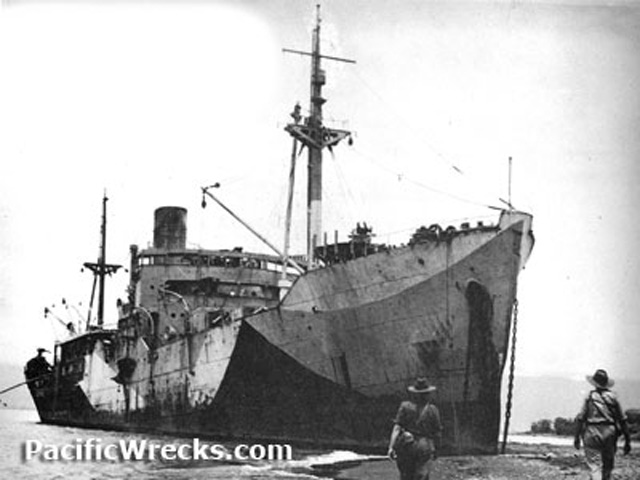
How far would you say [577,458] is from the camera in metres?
10.9

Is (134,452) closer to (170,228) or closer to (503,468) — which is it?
(503,468)

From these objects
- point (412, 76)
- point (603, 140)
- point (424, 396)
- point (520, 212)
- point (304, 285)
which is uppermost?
point (412, 76)

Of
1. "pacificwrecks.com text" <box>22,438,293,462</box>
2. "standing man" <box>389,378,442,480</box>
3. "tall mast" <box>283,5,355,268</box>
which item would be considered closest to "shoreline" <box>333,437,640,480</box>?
"pacificwrecks.com text" <box>22,438,293,462</box>

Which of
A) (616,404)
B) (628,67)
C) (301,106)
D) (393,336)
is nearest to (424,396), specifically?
(616,404)

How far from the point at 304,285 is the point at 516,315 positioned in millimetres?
3127

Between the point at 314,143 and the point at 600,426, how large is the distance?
8.22 m

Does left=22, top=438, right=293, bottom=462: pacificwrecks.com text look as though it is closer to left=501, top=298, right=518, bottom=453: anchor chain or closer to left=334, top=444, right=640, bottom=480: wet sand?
left=334, top=444, right=640, bottom=480: wet sand

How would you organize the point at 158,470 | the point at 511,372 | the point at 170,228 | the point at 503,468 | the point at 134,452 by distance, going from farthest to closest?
the point at 170,228, the point at 511,372, the point at 134,452, the point at 503,468, the point at 158,470

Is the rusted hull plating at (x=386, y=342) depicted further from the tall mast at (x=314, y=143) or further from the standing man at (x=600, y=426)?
the standing man at (x=600, y=426)

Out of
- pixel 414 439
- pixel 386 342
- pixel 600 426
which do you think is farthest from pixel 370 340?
pixel 600 426

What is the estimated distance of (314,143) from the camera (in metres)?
13.8

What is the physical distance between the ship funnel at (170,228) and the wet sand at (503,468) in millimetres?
7876

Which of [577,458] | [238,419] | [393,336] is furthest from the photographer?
[238,419]

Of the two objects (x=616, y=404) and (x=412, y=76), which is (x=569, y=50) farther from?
(x=616, y=404)
